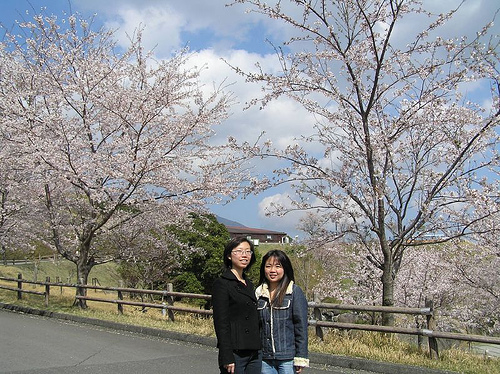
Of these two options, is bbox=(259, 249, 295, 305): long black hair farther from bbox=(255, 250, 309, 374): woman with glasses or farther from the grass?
the grass

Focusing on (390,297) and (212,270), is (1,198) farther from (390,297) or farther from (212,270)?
(390,297)

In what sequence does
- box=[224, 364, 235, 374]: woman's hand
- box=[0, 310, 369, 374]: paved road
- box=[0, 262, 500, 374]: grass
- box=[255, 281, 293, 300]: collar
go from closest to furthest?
box=[224, 364, 235, 374]: woman's hand
box=[255, 281, 293, 300]: collar
box=[0, 262, 500, 374]: grass
box=[0, 310, 369, 374]: paved road

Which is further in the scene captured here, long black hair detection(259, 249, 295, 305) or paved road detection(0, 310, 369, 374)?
paved road detection(0, 310, 369, 374)

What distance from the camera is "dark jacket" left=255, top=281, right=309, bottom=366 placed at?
347 cm

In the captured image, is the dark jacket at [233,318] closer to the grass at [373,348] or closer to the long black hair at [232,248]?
the long black hair at [232,248]

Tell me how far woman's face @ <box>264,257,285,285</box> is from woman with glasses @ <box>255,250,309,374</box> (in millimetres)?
24

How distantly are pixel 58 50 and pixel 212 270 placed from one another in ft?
45.8

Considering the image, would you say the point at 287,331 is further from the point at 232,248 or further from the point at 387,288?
the point at 387,288

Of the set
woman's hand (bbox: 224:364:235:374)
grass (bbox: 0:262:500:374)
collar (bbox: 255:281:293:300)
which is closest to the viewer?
woman's hand (bbox: 224:364:235:374)

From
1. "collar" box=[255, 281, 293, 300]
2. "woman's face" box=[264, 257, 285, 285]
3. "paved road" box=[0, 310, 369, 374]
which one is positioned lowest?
"paved road" box=[0, 310, 369, 374]

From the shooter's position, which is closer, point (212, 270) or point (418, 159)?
point (418, 159)

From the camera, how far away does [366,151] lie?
8.39 meters

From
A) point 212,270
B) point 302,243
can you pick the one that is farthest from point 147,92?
point 212,270

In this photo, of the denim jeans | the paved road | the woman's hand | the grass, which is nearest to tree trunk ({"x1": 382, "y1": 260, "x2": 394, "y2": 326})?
the grass
